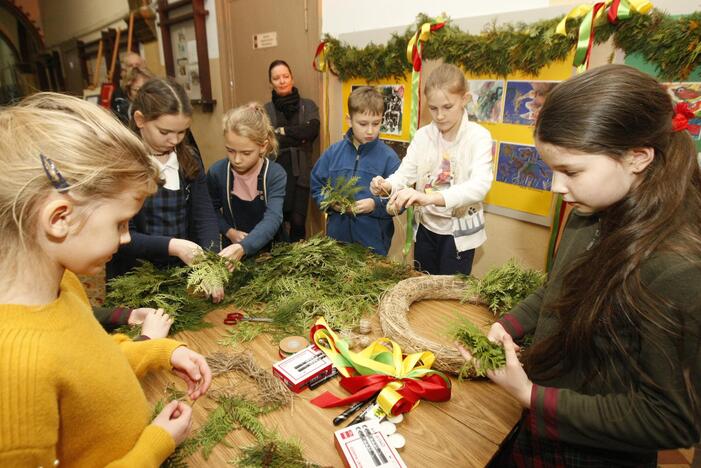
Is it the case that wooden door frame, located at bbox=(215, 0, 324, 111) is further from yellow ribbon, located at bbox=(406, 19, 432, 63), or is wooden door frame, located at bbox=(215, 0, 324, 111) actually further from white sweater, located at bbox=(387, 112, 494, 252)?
white sweater, located at bbox=(387, 112, 494, 252)

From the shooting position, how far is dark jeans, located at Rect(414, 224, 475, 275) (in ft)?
9.11

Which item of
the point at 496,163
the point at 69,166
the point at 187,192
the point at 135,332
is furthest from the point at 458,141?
the point at 69,166

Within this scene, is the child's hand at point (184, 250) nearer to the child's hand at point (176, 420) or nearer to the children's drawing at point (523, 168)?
the child's hand at point (176, 420)

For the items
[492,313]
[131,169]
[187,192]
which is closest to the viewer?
[131,169]

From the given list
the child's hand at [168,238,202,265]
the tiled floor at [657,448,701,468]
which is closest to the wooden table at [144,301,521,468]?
the child's hand at [168,238,202,265]

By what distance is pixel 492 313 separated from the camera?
181 centimetres

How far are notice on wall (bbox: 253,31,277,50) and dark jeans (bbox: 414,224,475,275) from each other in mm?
3219

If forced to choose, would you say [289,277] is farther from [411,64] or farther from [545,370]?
[411,64]

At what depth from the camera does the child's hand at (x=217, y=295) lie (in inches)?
74.3

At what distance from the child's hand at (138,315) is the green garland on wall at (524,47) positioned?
2.69 m

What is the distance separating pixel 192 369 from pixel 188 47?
19.7 feet

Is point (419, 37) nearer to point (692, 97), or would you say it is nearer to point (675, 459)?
point (692, 97)

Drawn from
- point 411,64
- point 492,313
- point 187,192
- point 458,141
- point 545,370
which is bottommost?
point 492,313

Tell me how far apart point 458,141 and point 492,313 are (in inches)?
49.9
